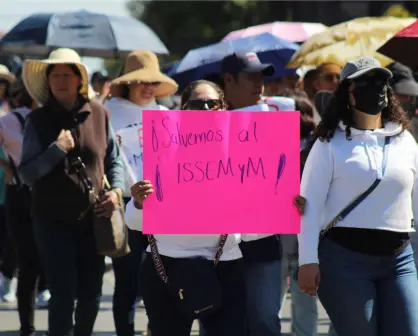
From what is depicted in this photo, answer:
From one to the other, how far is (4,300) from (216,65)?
3.01 meters

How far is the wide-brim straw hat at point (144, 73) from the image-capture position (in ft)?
25.4

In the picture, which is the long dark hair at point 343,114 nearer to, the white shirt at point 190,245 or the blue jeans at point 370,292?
the blue jeans at point 370,292

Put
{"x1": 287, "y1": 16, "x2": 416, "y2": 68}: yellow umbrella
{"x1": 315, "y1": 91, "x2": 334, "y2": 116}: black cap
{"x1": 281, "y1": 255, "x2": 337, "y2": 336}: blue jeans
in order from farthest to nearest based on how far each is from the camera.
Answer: {"x1": 287, "y1": 16, "x2": 416, "y2": 68}: yellow umbrella
{"x1": 315, "y1": 91, "x2": 334, "y2": 116}: black cap
{"x1": 281, "y1": 255, "x2": 337, "y2": 336}: blue jeans

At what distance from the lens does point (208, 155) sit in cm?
497

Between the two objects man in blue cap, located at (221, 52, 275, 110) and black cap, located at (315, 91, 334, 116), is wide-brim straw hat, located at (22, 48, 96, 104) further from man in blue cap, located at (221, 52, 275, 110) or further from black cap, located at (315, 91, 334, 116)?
black cap, located at (315, 91, 334, 116)

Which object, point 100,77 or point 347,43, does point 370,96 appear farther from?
point 100,77

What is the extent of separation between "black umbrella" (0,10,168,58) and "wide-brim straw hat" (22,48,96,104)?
3.75 meters

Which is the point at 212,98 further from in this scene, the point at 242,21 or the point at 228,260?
the point at 242,21

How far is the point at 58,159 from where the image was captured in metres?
6.31

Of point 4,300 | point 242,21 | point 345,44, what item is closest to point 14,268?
point 4,300

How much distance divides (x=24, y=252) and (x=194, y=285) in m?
3.74

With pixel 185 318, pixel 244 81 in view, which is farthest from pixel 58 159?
pixel 185 318

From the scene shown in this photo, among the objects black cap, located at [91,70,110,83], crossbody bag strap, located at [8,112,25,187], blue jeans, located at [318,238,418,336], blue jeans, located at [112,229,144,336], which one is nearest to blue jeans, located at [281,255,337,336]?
blue jeans, located at [112,229,144,336]

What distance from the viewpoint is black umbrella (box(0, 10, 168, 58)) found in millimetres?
10781
